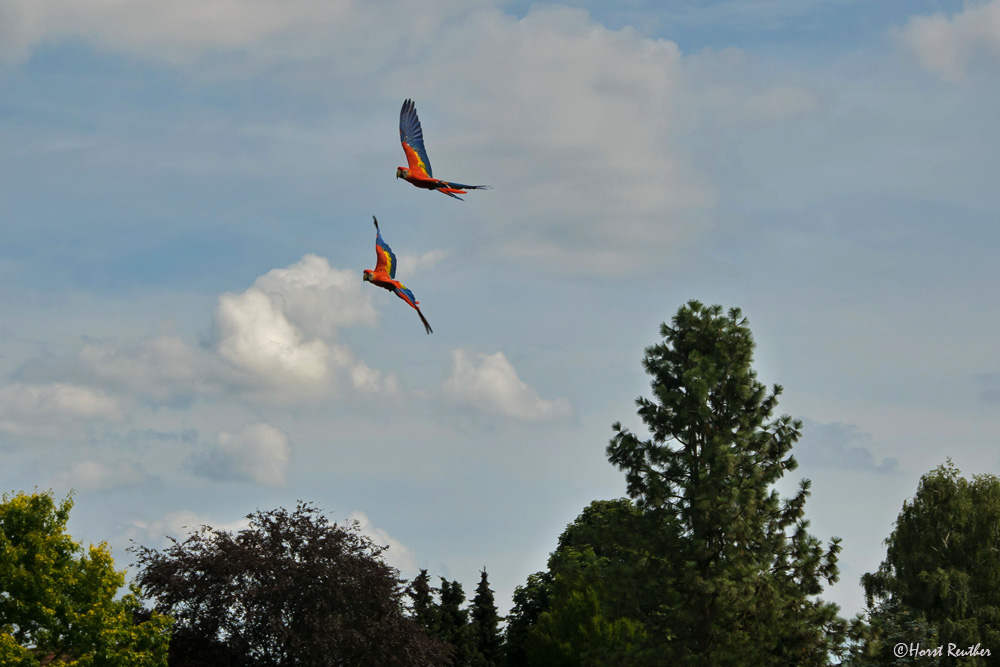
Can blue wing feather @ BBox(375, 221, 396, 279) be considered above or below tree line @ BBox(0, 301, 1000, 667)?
above

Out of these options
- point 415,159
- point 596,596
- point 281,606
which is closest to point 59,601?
point 281,606

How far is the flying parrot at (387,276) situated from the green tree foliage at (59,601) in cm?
1148

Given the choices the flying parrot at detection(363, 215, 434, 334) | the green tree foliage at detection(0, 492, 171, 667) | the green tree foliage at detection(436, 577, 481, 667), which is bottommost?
the green tree foliage at detection(0, 492, 171, 667)

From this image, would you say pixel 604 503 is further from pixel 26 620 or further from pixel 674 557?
pixel 26 620

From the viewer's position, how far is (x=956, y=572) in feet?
158

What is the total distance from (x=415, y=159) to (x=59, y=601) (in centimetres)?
1638

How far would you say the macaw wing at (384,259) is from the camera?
115ft

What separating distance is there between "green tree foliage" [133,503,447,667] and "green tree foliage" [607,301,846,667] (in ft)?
32.2

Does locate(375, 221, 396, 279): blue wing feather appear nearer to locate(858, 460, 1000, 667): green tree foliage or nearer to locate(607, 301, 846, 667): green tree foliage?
locate(607, 301, 846, 667): green tree foliage

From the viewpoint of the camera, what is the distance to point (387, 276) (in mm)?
35000

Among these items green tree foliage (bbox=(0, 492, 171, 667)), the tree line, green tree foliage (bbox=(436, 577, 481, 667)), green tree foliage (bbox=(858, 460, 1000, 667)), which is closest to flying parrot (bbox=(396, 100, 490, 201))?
the tree line

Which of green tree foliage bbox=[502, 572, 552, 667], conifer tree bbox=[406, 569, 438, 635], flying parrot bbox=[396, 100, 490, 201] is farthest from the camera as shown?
green tree foliage bbox=[502, 572, 552, 667]

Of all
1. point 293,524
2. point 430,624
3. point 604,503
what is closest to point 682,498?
point 293,524

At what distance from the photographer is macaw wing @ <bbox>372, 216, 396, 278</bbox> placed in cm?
3509
